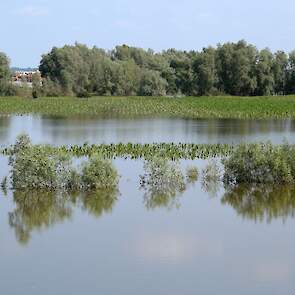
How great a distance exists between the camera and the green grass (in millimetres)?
58800

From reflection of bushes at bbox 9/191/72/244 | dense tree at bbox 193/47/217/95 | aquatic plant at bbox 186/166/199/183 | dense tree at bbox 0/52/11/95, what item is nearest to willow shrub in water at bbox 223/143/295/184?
aquatic plant at bbox 186/166/199/183

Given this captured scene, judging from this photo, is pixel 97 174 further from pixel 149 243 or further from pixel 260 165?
pixel 149 243

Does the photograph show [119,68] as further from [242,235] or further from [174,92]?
[242,235]

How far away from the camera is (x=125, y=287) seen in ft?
40.0

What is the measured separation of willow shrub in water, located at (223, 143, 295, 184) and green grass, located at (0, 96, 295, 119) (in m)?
34.2

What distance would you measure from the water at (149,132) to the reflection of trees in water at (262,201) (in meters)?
10.8

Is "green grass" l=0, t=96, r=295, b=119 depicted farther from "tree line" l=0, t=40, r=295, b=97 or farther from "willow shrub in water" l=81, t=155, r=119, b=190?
"willow shrub in water" l=81, t=155, r=119, b=190

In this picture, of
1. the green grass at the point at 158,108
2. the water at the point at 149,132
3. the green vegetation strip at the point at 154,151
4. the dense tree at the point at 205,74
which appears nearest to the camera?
the green vegetation strip at the point at 154,151

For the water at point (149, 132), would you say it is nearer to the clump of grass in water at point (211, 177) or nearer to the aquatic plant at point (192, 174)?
the aquatic plant at point (192, 174)

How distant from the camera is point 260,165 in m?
21.2

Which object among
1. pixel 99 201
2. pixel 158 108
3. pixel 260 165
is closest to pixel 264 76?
pixel 158 108

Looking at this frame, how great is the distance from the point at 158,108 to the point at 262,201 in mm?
47234

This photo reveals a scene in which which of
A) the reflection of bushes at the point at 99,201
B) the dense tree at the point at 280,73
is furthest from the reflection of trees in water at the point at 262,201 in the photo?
the dense tree at the point at 280,73

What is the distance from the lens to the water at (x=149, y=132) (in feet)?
113
